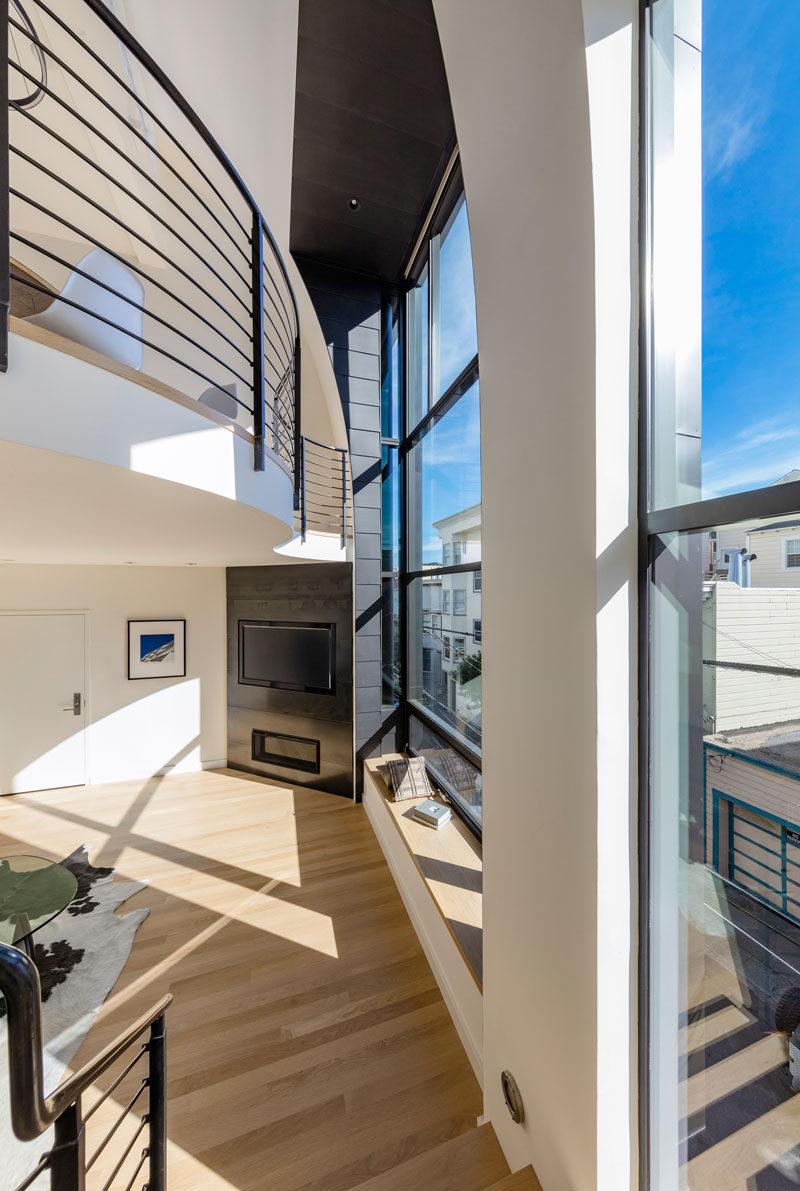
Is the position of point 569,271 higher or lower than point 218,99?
lower

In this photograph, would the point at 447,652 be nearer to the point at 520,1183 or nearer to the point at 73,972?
the point at 520,1183

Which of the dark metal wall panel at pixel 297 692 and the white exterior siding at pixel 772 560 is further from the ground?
the white exterior siding at pixel 772 560

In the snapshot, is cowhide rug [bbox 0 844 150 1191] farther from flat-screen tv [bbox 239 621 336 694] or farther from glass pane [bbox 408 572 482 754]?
glass pane [bbox 408 572 482 754]

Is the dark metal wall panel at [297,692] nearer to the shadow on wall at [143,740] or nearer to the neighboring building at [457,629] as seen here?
the shadow on wall at [143,740]

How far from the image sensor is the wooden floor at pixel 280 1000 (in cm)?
167

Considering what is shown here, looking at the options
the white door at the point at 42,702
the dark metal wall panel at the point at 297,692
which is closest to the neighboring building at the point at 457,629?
the dark metal wall panel at the point at 297,692

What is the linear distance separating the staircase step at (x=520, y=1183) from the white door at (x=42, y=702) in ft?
16.4

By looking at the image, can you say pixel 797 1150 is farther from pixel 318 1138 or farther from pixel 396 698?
pixel 396 698

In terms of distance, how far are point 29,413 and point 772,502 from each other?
1.44 meters

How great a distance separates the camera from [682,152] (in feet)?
3.45

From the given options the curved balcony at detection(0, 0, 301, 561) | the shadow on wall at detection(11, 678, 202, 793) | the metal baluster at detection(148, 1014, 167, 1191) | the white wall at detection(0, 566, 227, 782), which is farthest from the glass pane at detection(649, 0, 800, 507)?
the shadow on wall at detection(11, 678, 202, 793)

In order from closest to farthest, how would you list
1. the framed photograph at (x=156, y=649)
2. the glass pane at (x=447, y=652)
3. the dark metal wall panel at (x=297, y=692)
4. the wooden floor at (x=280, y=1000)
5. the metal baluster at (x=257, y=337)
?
the wooden floor at (x=280, y=1000) < the metal baluster at (x=257, y=337) < the glass pane at (x=447, y=652) < the dark metal wall panel at (x=297, y=692) < the framed photograph at (x=156, y=649)

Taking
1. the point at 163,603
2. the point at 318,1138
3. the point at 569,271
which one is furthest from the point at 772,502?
the point at 163,603

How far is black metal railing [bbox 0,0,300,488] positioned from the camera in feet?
4.22
